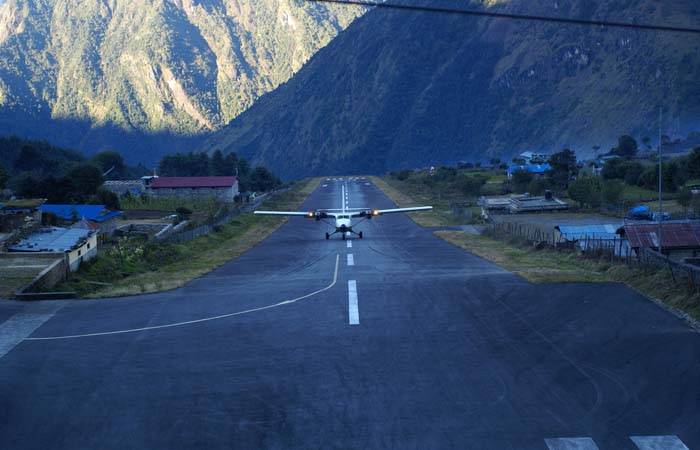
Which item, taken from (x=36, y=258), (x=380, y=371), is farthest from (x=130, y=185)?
(x=380, y=371)

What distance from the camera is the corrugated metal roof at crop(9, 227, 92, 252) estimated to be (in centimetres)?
4088

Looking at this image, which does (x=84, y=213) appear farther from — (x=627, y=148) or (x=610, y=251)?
(x=627, y=148)

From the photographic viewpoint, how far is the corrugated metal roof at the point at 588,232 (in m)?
49.5

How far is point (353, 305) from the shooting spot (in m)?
28.8

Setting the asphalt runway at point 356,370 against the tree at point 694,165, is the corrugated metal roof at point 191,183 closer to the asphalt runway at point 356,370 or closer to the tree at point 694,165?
the tree at point 694,165

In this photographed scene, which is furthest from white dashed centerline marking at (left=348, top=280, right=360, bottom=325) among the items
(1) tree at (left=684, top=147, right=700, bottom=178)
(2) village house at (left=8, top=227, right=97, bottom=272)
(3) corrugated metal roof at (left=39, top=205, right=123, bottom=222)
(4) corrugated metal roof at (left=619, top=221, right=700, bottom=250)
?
(1) tree at (left=684, top=147, right=700, bottom=178)

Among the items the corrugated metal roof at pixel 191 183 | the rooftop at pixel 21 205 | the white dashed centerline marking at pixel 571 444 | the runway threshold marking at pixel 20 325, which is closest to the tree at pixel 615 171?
the corrugated metal roof at pixel 191 183

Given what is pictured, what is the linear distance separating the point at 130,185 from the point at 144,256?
63759 mm

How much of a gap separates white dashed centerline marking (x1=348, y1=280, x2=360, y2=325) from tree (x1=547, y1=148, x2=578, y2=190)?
262ft

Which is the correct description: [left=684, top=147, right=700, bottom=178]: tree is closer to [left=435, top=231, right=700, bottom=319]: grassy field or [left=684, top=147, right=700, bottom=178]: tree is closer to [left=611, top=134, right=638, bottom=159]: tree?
[left=611, top=134, right=638, bottom=159]: tree

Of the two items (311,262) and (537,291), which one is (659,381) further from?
(311,262)

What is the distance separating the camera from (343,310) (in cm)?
2789

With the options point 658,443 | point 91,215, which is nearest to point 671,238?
point 658,443

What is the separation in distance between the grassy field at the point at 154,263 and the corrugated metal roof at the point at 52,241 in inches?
65.6
